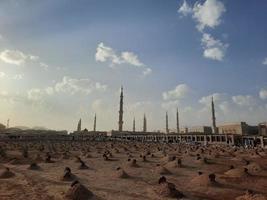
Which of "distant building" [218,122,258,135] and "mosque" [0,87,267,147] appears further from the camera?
"distant building" [218,122,258,135]

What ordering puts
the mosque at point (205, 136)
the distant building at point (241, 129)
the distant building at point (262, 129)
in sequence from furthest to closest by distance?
the distant building at point (241, 129), the distant building at point (262, 129), the mosque at point (205, 136)

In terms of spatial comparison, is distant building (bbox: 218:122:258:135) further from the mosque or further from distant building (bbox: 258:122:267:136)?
distant building (bbox: 258:122:267:136)

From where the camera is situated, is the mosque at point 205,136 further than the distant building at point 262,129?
No

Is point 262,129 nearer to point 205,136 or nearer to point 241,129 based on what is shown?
point 241,129

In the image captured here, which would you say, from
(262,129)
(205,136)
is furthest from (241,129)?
(205,136)

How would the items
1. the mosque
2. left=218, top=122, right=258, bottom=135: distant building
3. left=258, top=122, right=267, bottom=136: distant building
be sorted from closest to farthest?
the mosque → left=258, top=122, right=267, bottom=136: distant building → left=218, top=122, right=258, bottom=135: distant building

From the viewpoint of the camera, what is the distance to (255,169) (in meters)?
26.5

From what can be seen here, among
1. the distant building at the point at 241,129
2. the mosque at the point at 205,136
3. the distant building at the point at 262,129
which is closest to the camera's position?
the mosque at the point at 205,136

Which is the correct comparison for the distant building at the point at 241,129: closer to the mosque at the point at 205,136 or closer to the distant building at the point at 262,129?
the mosque at the point at 205,136

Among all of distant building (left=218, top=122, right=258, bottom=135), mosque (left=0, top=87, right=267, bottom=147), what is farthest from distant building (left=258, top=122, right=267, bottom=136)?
distant building (left=218, top=122, right=258, bottom=135)

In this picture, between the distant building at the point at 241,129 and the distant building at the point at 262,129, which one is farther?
the distant building at the point at 241,129

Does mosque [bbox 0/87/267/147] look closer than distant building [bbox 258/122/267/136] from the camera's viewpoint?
Yes

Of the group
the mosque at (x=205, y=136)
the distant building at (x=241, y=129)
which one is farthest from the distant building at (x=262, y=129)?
the distant building at (x=241, y=129)

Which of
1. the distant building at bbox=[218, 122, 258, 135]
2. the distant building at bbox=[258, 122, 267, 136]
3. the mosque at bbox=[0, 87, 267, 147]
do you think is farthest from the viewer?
the distant building at bbox=[218, 122, 258, 135]
